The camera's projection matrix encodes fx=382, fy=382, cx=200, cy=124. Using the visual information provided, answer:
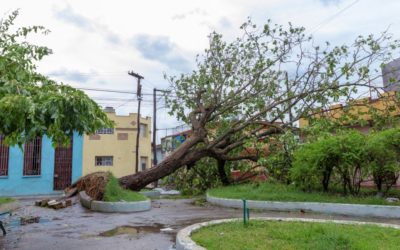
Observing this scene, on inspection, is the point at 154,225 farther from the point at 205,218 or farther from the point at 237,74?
the point at 237,74

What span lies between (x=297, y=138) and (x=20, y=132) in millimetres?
11320

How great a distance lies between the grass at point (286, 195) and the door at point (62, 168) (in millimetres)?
15032

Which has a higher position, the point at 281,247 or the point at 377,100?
the point at 377,100

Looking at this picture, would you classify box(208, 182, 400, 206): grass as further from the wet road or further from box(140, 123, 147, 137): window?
box(140, 123, 147, 137): window

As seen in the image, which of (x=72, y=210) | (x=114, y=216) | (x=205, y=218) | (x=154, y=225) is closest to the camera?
(x=154, y=225)

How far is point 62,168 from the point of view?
26188 millimetres

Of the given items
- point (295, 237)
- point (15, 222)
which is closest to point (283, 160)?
Answer: point (295, 237)

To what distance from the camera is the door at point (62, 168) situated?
84.7 feet

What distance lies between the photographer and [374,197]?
10852mm

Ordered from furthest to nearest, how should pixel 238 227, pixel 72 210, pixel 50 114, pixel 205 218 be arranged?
pixel 72 210, pixel 205 218, pixel 238 227, pixel 50 114

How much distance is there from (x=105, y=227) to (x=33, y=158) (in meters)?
17.9

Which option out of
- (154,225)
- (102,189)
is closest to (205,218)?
(154,225)

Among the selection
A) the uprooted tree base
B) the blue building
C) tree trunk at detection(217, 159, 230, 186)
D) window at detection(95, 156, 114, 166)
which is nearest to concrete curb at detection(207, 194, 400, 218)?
the uprooted tree base

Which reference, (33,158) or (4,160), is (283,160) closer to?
(33,158)
